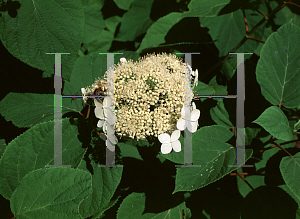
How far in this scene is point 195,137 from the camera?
139 centimetres

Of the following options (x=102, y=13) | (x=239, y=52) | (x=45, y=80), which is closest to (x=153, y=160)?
(x=45, y=80)

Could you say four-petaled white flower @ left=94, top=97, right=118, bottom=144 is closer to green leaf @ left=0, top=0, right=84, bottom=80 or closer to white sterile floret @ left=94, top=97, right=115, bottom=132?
white sterile floret @ left=94, top=97, right=115, bottom=132

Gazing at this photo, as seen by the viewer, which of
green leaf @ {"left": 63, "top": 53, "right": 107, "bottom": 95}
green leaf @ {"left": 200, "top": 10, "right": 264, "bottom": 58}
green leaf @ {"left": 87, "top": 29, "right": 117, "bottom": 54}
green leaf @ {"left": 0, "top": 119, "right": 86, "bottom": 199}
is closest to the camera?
green leaf @ {"left": 0, "top": 119, "right": 86, "bottom": 199}

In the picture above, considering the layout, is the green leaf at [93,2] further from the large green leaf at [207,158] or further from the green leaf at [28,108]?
the large green leaf at [207,158]

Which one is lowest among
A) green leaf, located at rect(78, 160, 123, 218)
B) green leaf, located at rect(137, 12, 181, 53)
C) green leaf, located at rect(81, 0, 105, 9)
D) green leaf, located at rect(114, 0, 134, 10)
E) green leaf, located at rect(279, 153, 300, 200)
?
green leaf, located at rect(78, 160, 123, 218)

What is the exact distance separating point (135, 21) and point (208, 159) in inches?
60.3

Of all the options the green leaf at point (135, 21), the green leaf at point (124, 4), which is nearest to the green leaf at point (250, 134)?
the green leaf at point (135, 21)

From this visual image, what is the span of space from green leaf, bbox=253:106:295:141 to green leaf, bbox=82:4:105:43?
166cm

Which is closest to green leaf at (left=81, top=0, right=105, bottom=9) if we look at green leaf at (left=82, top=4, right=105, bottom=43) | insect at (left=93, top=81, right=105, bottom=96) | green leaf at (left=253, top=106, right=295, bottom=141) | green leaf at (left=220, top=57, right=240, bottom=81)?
green leaf at (left=82, top=4, right=105, bottom=43)

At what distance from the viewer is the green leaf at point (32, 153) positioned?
3.98 ft

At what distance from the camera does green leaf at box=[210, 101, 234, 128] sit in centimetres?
163

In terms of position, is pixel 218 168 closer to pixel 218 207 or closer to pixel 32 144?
pixel 218 207

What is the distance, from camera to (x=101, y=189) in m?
1.39

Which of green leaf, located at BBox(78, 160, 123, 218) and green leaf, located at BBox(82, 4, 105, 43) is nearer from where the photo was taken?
green leaf, located at BBox(78, 160, 123, 218)
